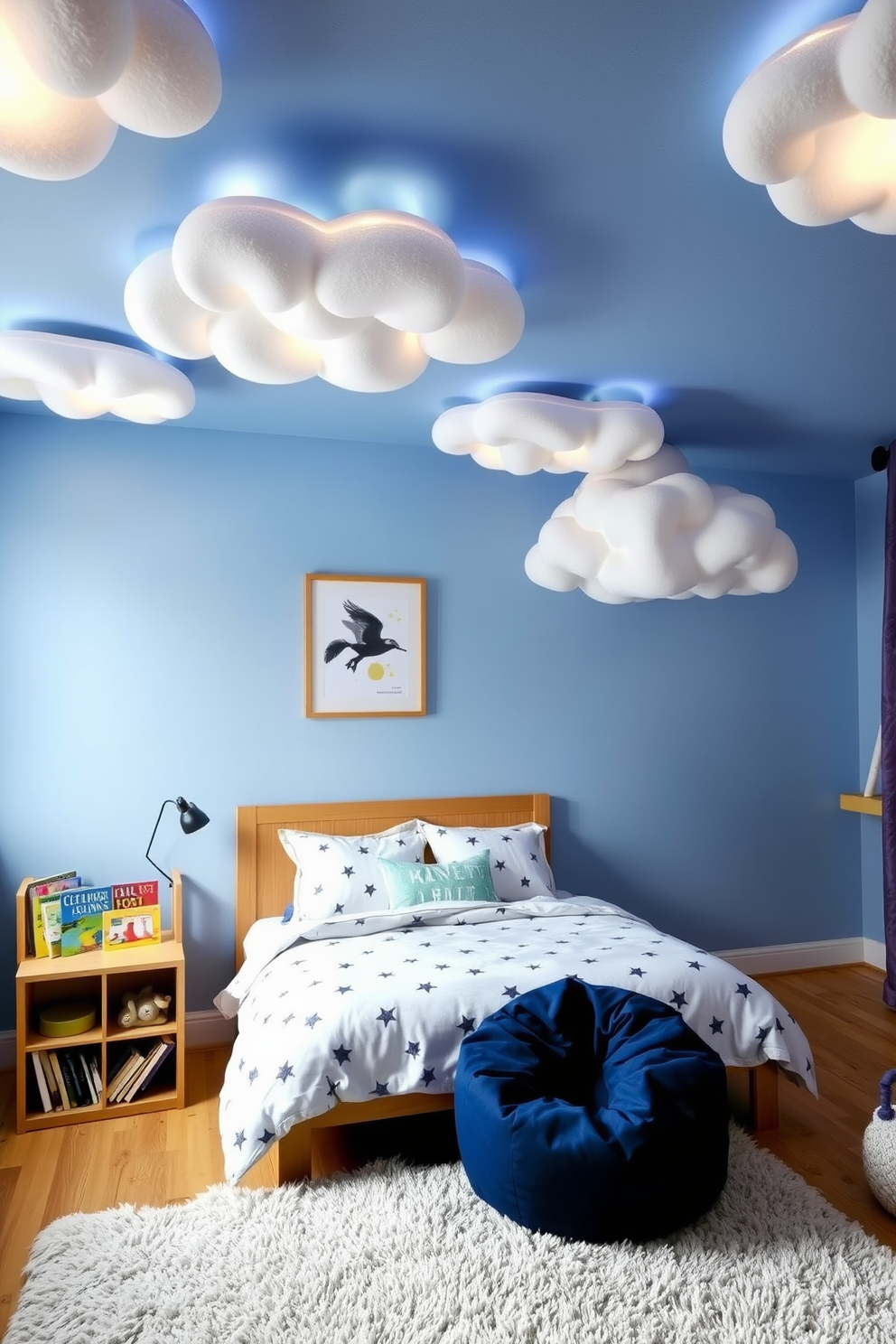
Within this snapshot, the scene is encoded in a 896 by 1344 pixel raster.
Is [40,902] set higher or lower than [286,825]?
lower

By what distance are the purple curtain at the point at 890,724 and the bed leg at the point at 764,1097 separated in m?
1.54

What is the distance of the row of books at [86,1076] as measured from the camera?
289cm

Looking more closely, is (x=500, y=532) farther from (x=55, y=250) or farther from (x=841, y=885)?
(x=841, y=885)

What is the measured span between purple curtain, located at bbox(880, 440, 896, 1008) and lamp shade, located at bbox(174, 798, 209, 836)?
3.02 metres

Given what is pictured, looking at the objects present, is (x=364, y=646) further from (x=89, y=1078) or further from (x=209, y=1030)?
(x=89, y=1078)

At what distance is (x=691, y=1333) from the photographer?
182 centimetres

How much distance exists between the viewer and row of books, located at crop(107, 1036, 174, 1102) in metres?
2.95

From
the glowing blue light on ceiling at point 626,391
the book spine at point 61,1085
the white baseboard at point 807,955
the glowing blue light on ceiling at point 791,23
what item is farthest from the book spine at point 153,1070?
the glowing blue light on ceiling at point 791,23

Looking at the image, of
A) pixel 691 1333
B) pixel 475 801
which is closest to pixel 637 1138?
pixel 691 1333

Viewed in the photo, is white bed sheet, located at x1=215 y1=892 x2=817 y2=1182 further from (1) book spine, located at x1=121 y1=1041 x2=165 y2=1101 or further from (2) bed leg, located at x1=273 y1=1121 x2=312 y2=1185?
(1) book spine, located at x1=121 y1=1041 x2=165 y2=1101

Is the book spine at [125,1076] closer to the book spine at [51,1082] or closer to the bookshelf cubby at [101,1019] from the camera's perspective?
the bookshelf cubby at [101,1019]

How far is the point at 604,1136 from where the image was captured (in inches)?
77.6

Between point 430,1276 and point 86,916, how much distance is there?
1.75 m

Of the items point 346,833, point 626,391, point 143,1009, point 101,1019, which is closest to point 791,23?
point 626,391
